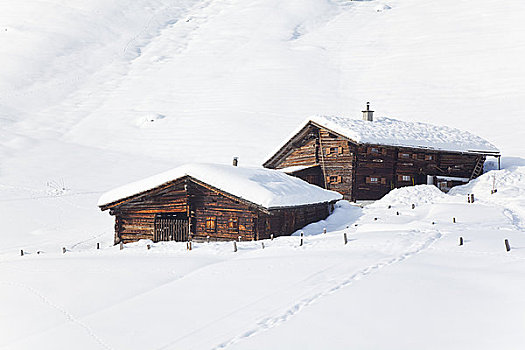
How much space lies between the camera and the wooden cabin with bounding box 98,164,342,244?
19703 millimetres

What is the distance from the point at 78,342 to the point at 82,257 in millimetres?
7793

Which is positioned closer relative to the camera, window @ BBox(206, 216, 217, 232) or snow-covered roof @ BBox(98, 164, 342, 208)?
snow-covered roof @ BBox(98, 164, 342, 208)

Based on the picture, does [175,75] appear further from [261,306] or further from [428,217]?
[261,306]

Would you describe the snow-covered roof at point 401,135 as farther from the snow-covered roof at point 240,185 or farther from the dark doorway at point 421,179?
the snow-covered roof at point 240,185

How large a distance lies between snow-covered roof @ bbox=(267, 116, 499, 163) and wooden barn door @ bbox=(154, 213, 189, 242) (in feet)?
35.8

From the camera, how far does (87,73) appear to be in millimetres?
76125

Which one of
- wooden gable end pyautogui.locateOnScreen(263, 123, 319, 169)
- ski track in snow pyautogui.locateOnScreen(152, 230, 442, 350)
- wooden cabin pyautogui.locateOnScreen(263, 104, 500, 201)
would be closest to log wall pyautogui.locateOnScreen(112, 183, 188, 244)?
ski track in snow pyautogui.locateOnScreen(152, 230, 442, 350)

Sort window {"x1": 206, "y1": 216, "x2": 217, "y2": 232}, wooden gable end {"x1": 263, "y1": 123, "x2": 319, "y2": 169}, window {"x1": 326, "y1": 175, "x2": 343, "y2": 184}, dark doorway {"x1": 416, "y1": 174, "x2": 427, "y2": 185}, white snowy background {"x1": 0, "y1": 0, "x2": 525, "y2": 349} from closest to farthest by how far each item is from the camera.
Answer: white snowy background {"x1": 0, "y1": 0, "x2": 525, "y2": 349}
window {"x1": 206, "y1": 216, "x2": 217, "y2": 232}
window {"x1": 326, "y1": 175, "x2": 343, "y2": 184}
dark doorway {"x1": 416, "y1": 174, "x2": 427, "y2": 185}
wooden gable end {"x1": 263, "y1": 123, "x2": 319, "y2": 169}

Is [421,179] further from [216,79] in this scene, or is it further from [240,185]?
[216,79]

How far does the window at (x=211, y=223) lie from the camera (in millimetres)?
20500

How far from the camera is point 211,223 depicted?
2056cm

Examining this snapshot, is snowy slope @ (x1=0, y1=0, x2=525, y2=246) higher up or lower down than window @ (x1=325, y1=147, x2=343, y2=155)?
higher up

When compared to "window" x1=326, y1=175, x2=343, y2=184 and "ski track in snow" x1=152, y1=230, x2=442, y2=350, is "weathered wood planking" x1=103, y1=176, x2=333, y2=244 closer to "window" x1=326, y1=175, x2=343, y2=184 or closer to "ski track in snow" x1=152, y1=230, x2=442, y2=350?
"ski track in snow" x1=152, y1=230, x2=442, y2=350

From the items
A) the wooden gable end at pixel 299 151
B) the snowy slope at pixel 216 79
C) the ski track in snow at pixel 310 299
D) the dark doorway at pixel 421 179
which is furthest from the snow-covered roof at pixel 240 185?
the dark doorway at pixel 421 179
